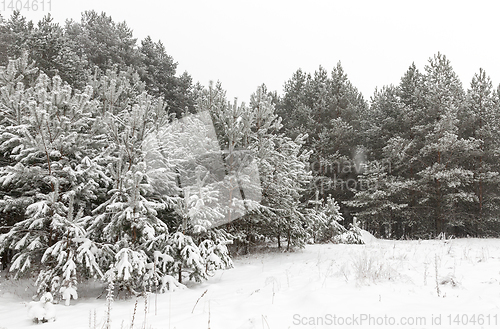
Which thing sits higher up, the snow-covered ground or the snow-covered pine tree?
the snow-covered pine tree

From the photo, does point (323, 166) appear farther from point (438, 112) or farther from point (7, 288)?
point (7, 288)

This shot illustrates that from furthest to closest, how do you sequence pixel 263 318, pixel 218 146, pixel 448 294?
1. pixel 218 146
2. pixel 448 294
3. pixel 263 318

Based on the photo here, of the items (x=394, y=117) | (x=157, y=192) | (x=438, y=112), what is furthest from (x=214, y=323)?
(x=394, y=117)

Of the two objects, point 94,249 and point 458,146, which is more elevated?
point 458,146

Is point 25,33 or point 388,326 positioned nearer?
point 388,326

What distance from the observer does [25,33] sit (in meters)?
18.0

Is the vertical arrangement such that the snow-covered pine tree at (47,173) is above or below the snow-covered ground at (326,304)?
above

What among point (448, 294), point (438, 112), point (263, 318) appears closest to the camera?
point (263, 318)

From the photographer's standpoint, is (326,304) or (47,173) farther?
(47,173)

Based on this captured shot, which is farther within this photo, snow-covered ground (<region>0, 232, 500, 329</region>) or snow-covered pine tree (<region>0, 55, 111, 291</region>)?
snow-covered pine tree (<region>0, 55, 111, 291</region>)

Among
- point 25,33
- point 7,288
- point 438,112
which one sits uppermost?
point 25,33

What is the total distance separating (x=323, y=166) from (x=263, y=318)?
21.8 m

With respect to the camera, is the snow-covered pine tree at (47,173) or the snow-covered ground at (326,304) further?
the snow-covered pine tree at (47,173)

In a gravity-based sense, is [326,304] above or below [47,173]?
below
